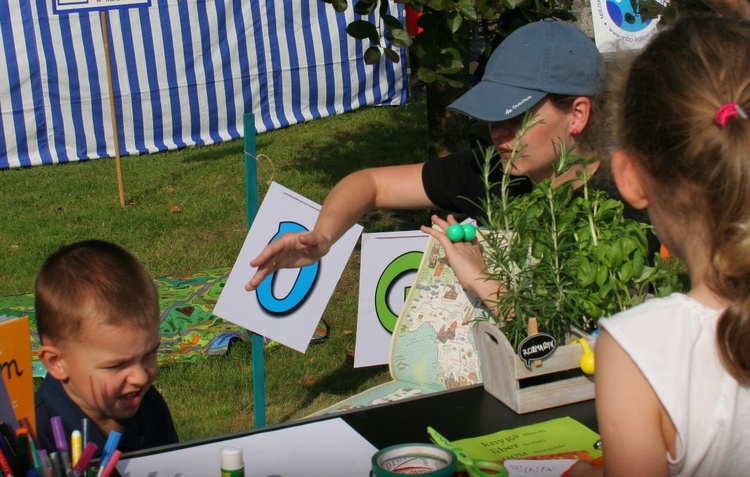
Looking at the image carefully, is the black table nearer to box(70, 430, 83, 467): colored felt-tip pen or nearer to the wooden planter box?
the wooden planter box

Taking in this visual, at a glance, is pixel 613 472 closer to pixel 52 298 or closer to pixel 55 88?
pixel 52 298

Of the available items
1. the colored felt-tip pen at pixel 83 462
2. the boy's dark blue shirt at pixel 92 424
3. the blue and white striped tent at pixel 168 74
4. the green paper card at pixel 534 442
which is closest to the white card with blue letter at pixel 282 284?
the boy's dark blue shirt at pixel 92 424

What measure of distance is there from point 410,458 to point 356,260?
3997 mm

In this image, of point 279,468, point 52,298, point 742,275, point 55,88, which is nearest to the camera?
point 742,275

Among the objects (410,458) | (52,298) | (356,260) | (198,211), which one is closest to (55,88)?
(198,211)

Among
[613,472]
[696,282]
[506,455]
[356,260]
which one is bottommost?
[356,260]

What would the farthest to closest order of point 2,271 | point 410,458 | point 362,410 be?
1. point 2,271
2. point 362,410
3. point 410,458

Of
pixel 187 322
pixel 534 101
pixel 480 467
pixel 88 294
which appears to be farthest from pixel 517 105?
pixel 187 322

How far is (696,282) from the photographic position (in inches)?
44.0

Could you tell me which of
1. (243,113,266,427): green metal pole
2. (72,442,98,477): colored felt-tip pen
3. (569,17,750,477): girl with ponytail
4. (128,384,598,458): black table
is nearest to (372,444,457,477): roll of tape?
(128,384,598,458): black table

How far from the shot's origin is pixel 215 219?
612 cm

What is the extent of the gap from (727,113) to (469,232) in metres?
0.93

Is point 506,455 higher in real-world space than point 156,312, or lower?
lower

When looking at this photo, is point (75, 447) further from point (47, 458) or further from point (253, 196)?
point (253, 196)
